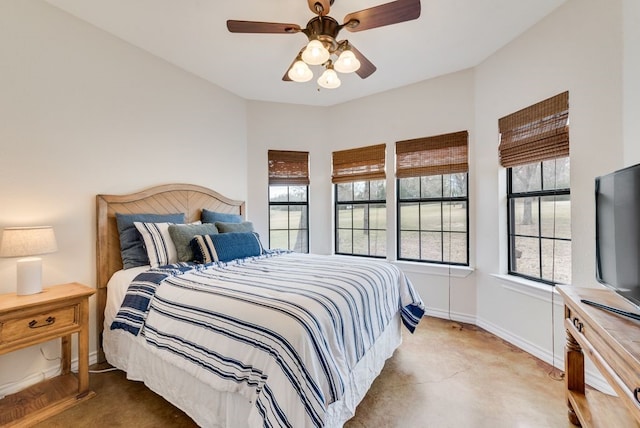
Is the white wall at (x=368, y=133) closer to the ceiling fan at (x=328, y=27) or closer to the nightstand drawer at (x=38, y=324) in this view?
the ceiling fan at (x=328, y=27)

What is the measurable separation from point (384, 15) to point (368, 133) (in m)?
2.18

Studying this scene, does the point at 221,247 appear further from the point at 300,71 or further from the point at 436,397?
the point at 436,397

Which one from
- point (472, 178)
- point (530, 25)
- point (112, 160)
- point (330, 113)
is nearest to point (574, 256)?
point (472, 178)

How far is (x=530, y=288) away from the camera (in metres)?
2.46

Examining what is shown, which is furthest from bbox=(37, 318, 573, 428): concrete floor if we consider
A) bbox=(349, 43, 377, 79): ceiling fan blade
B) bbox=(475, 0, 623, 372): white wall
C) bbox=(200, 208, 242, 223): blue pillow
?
bbox=(349, 43, 377, 79): ceiling fan blade

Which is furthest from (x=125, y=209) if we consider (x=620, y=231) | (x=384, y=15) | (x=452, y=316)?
(x=452, y=316)

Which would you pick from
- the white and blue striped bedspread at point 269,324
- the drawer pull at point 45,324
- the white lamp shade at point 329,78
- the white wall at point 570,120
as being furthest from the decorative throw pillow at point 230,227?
the white wall at point 570,120

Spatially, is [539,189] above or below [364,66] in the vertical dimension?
below

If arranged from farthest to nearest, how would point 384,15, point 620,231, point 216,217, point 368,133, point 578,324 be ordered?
point 368,133
point 216,217
point 384,15
point 578,324
point 620,231

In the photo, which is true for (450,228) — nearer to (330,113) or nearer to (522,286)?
(522,286)

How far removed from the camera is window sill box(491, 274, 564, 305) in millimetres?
2270

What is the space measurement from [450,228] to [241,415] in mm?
2890

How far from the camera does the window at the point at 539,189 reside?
229 centimetres

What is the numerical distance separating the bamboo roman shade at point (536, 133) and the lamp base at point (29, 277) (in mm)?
3919
